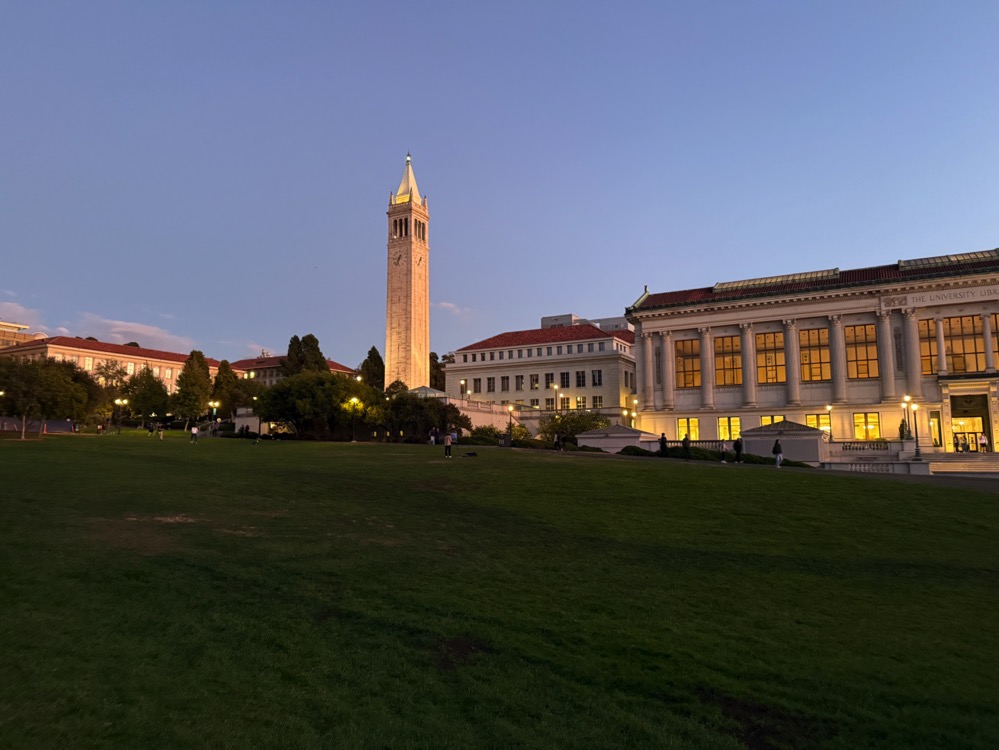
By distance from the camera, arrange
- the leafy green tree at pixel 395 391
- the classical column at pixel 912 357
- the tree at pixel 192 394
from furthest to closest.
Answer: the tree at pixel 192 394
the leafy green tree at pixel 395 391
the classical column at pixel 912 357

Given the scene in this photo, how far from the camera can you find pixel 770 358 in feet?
232

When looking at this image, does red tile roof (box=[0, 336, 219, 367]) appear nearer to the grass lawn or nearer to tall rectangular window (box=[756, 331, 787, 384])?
tall rectangular window (box=[756, 331, 787, 384])

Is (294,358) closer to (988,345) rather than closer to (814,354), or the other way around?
(814,354)

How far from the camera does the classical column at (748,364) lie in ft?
230

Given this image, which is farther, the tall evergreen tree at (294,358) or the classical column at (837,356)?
the tall evergreen tree at (294,358)

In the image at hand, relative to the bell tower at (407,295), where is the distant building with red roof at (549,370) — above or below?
below

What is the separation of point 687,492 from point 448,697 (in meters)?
17.3

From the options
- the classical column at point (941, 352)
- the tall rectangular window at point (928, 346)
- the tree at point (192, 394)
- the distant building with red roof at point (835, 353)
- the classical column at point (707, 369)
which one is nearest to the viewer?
the distant building with red roof at point (835, 353)

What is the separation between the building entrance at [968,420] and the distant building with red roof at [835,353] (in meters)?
0.09

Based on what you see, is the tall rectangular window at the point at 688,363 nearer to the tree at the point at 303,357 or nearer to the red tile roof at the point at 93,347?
the tree at the point at 303,357

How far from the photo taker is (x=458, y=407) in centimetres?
7775

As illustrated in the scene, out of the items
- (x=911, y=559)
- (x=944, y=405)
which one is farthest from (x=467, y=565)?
(x=944, y=405)

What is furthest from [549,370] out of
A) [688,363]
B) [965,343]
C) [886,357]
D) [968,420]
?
[968,420]

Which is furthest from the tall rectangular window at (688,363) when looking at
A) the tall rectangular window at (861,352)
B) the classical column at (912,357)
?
the classical column at (912,357)
